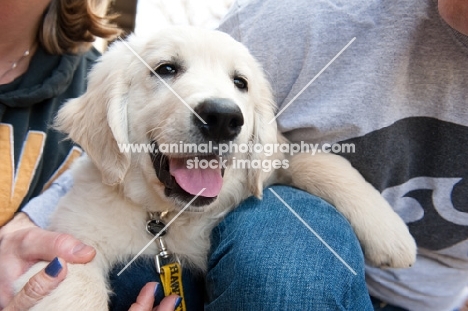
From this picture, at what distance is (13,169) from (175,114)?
2.42 feet

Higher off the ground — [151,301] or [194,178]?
[194,178]

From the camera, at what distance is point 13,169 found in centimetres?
154

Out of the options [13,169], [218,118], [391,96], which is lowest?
[13,169]

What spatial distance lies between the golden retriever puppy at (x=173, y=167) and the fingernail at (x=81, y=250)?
4cm

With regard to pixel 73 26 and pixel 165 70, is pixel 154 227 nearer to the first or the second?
pixel 165 70

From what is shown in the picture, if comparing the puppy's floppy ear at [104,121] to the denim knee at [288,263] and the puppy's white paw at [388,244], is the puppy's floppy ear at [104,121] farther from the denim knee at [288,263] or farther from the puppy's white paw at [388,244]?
the puppy's white paw at [388,244]

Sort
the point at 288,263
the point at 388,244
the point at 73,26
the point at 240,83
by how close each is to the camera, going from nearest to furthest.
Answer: the point at 288,263
the point at 388,244
the point at 240,83
the point at 73,26

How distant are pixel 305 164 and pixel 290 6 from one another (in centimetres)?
53

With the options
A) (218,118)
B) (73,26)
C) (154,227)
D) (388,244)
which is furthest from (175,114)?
(73,26)

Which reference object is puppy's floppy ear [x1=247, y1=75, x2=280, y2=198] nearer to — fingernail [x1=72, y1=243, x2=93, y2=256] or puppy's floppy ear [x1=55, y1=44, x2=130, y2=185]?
puppy's floppy ear [x1=55, y1=44, x2=130, y2=185]

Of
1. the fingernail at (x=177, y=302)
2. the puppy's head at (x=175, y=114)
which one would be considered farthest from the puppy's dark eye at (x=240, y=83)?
the fingernail at (x=177, y=302)

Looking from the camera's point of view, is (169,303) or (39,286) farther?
(169,303)

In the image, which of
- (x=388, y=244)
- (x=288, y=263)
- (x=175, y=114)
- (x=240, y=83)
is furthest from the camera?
(x=240, y=83)

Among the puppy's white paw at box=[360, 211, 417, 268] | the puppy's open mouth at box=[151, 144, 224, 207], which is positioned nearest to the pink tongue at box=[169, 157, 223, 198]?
the puppy's open mouth at box=[151, 144, 224, 207]
